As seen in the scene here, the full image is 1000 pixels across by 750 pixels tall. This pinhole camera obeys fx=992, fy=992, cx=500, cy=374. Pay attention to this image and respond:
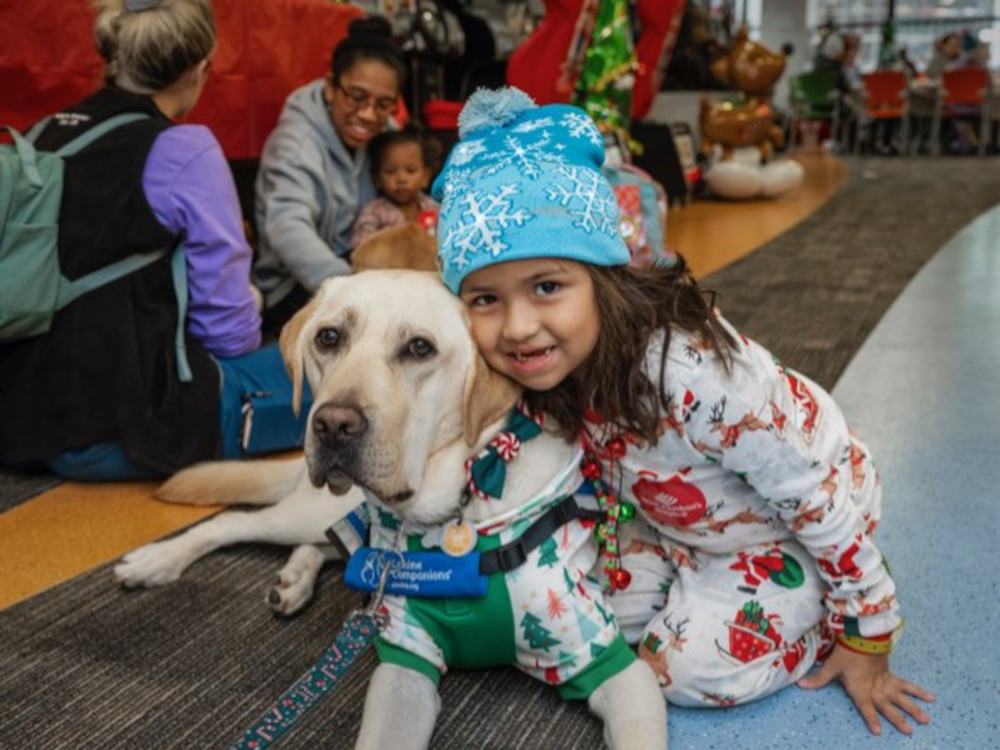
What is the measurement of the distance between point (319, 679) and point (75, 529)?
120cm

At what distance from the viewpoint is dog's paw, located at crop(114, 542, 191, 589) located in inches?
77.8

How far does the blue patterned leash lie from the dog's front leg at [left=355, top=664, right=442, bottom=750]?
68mm

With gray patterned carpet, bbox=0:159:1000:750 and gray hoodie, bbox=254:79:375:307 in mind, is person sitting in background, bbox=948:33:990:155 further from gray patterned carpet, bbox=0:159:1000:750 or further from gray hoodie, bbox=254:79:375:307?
gray patterned carpet, bbox=0:159:1000:750

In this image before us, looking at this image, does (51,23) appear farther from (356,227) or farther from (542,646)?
(542,646)

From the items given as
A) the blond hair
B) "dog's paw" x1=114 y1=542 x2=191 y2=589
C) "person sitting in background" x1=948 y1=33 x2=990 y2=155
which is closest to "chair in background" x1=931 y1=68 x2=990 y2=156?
"person sitting in background" x1=948 y1=33 x2=990 y2=155

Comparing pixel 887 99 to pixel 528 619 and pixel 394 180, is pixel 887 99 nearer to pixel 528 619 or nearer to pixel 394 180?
pixel 394 180

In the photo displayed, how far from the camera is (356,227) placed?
3.47m

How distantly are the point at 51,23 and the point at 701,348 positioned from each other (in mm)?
2367

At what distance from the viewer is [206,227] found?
2449mm

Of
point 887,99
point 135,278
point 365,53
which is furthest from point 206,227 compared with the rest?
point 887,99

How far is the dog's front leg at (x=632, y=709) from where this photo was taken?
1.37 metres

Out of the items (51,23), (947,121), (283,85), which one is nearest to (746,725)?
(51,23)

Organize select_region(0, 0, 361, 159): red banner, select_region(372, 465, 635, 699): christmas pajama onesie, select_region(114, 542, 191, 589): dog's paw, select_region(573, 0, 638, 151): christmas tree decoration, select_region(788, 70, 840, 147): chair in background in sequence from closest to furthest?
select_region(372, 465, 635, 699): christmas pajama onesie → select_region(114, 542, 191, 589): dog's paw → select_region(0, 0, 361, 159): red banner → select_region(573, 0, 638, 151): christmas tree decoration → select_region(788, 70, 840, 147): chair in background

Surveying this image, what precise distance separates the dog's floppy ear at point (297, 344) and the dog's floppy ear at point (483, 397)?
27 cm
